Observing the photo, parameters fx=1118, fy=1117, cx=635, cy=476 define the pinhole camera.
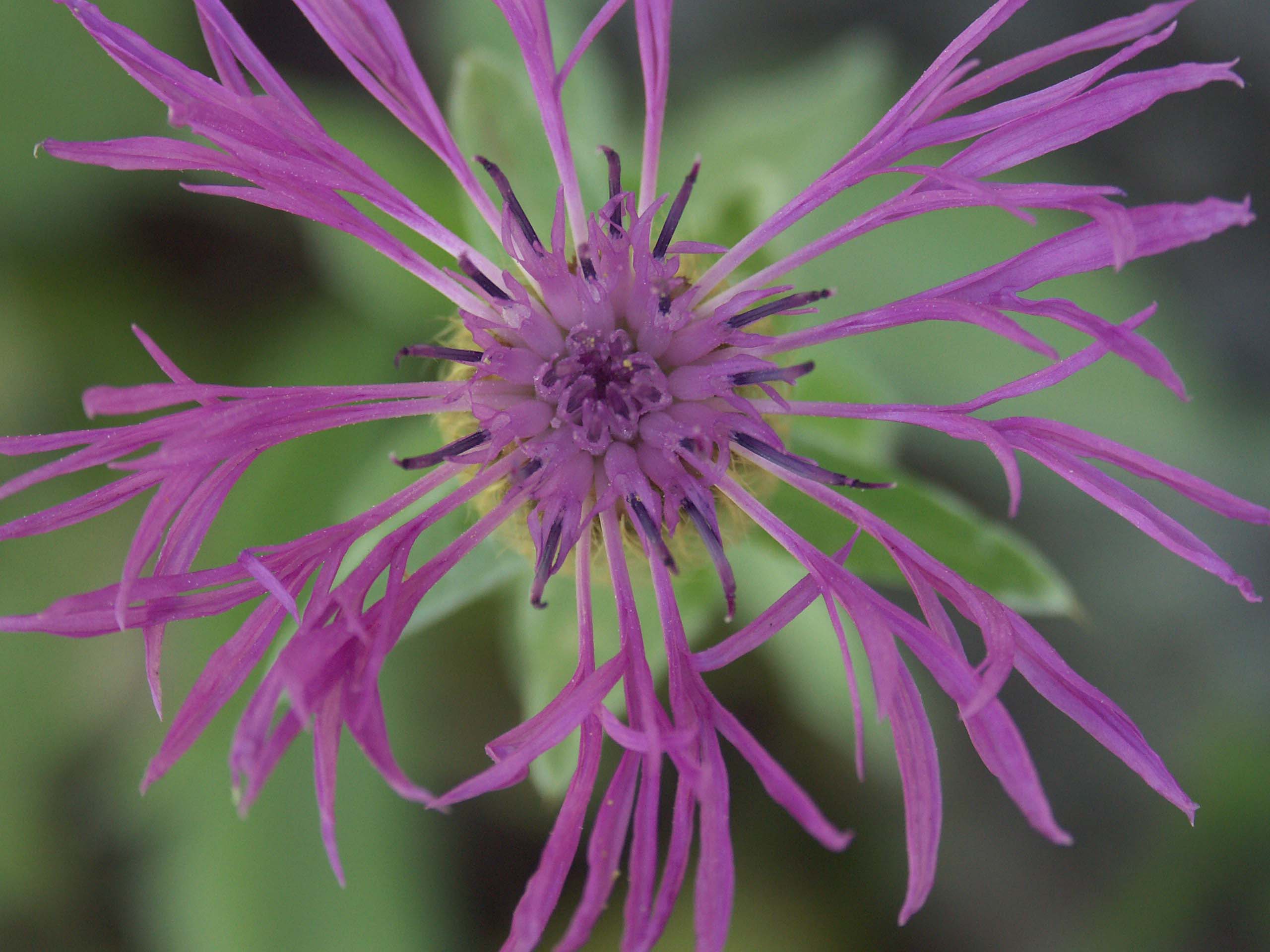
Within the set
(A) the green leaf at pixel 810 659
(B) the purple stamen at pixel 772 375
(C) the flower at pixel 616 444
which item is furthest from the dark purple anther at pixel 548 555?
(A) the green leaf at pixel 810 659

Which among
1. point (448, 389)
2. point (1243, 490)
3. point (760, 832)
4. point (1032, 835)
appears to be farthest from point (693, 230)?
point (1032, 835)

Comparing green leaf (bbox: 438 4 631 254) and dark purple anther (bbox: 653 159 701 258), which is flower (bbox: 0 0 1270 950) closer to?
dark purple anther (bbox: 653 159 701 258)

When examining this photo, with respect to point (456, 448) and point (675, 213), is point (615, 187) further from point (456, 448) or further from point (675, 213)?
point (456, 448)

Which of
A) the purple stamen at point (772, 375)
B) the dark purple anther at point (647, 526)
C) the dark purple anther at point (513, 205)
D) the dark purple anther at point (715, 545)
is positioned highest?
the dark purple anther at point (513, 205)

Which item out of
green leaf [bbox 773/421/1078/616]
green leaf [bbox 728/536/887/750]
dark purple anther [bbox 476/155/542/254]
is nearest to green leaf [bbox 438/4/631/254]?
dark purple anther [bbox 476/155/542/254]

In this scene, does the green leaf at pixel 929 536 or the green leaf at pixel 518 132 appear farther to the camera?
the green leaf at pixel 518 132

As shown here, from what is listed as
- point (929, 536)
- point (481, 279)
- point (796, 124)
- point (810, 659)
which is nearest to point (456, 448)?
point (481, 279)

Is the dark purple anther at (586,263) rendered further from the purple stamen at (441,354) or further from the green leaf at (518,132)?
the green leaf at (518,132)
